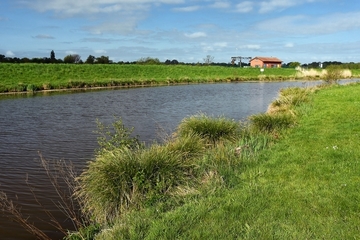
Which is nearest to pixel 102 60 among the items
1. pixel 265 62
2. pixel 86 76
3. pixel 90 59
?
pixel 90 59

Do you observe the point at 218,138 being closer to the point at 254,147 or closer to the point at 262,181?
the point at 254,147

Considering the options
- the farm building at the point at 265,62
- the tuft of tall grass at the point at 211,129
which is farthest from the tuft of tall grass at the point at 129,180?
the farm building at the point at 265,62

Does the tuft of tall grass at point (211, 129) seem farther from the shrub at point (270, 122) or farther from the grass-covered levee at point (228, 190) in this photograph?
the shrub at point (270, 122)

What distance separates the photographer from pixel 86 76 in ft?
151

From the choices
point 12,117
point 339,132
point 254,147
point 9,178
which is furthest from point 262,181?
point 12,117

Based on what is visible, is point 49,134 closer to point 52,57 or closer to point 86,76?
point 86,76

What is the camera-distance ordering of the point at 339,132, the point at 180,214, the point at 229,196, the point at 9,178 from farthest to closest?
the point at 339,132, the point at 9,178, the point at 229,196, the point at 180,214

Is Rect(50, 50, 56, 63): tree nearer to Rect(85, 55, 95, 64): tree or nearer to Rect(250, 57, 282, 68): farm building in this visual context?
Rect(85, 55, 95, 64): tree

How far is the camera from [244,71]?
6919 cm

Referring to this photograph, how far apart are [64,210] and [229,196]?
3345mm

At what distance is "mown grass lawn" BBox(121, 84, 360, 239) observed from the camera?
4496 mm

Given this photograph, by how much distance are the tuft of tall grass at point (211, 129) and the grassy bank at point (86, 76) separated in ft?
87.9

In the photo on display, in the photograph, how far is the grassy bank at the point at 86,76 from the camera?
36.5 m

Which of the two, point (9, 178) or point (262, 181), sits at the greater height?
point (262, 181)
